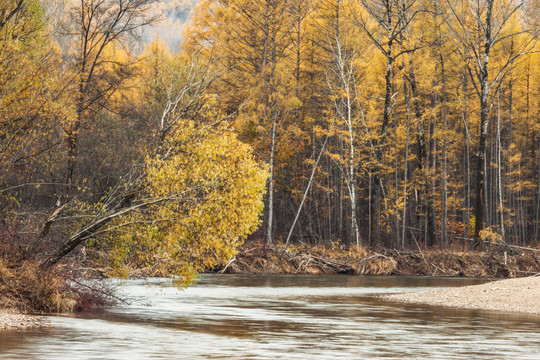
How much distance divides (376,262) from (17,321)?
23.4 metres

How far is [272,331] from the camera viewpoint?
1440 centimetres

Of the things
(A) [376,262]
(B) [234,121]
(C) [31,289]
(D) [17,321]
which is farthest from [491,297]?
(B) [234,121]

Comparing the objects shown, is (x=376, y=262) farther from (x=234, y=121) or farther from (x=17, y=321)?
(x=17, y=321)

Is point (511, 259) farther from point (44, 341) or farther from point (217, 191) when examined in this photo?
point (44, 341)

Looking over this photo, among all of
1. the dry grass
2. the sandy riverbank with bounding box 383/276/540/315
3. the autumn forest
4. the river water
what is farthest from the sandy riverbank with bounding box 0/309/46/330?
the sandy riverbank with bounding box 383/276/540/315

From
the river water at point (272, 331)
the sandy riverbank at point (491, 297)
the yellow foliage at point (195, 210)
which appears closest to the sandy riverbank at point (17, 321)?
the river water at point (272, 331)

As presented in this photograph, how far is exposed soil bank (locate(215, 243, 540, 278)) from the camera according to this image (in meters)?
34.0

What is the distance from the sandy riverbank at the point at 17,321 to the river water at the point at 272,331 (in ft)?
1.24

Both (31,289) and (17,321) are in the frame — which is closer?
(17,321)

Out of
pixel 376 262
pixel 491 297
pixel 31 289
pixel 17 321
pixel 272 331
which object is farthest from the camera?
pixel 376 262

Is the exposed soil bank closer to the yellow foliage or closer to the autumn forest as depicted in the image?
the autumn forest

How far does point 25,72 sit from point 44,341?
1033 centimetres

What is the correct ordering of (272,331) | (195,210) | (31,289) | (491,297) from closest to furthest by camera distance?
(272,331), (31,289), (195,210), (491,297)

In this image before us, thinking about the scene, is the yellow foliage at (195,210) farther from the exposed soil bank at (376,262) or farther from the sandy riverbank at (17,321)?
the exposed soil bank at (376,262)
